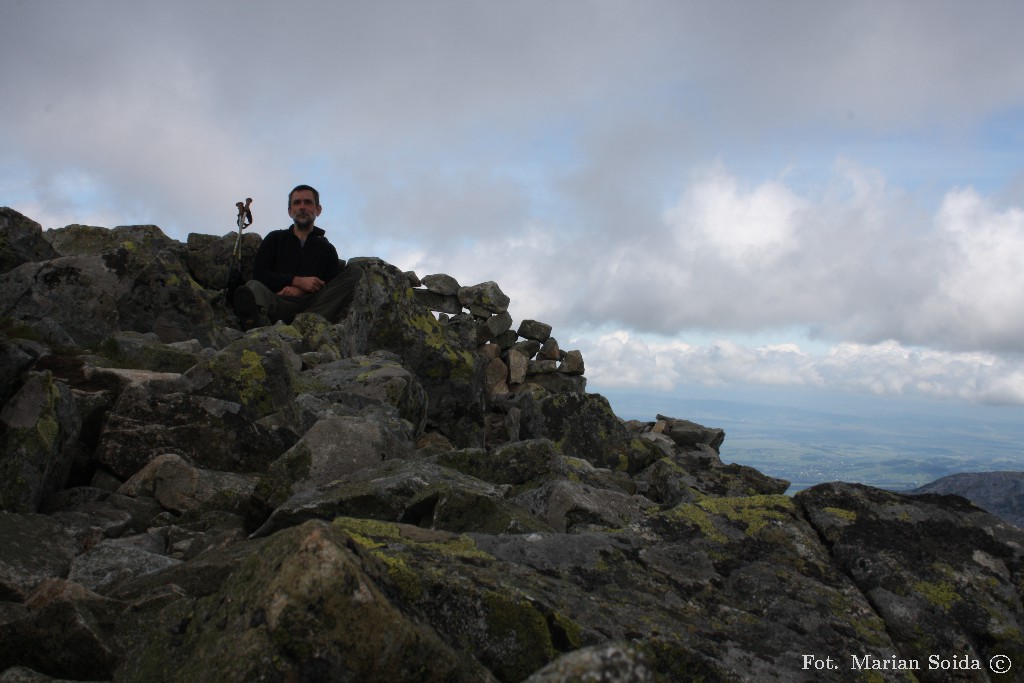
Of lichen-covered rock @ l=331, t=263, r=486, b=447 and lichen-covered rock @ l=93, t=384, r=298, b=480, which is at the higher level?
lichen-covered rock @ l=331, t=263, r=486, b=447

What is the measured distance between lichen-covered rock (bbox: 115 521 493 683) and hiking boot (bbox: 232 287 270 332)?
1989cm

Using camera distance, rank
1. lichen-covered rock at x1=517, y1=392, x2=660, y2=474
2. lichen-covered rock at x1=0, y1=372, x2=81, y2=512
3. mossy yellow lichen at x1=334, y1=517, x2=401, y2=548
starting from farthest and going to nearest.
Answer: lichen-covered rock at x1=517, y1=392, x2=660, y2=474 < lichen-covered rock at x1=0, y1=372, x2=81, y2=512 < mossy yellow lichen at x1=334, y1=517, x2=401, y2=548

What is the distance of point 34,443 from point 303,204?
16.4 metres

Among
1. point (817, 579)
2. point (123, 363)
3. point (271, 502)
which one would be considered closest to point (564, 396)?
point (123, 363)

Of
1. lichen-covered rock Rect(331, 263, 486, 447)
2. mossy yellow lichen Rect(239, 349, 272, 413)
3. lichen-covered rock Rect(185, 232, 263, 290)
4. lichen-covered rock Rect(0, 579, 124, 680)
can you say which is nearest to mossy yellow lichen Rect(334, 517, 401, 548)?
lichen-covered rock Rect(0, 579, 124, 680)

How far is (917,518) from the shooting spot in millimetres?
6703

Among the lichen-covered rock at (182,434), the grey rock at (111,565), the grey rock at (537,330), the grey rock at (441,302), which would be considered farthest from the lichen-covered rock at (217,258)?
the grey rock at (111,565)

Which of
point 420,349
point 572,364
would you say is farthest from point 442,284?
point 420,349

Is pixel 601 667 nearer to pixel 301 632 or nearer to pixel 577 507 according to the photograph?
pixel 301 632

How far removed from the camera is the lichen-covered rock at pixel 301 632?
331 centimetres

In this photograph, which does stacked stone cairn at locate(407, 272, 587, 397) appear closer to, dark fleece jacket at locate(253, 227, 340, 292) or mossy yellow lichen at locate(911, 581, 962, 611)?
dark fleece jacket at locate(253, 227, 340, 292)

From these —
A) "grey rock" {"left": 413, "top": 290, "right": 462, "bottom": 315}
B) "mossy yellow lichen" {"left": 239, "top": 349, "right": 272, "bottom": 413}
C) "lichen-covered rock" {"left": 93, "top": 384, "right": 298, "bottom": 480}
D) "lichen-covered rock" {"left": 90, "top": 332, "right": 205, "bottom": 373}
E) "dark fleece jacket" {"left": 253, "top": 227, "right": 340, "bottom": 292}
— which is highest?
"grey rock" {"left": 413, "top": 290, "right": 462, "bottom": 315}

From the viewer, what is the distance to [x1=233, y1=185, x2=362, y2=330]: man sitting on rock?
22.7m

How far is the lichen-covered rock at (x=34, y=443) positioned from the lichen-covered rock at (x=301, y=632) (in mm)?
4311
